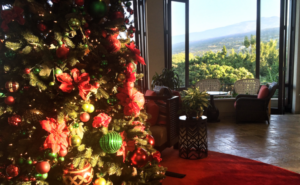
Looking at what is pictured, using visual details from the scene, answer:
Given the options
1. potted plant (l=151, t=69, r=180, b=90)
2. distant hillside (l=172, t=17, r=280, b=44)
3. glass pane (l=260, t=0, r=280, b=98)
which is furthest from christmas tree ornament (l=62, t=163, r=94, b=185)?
glass pane (l=260, t=0, r=280, b=98)

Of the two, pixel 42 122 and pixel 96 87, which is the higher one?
pixel 96 87

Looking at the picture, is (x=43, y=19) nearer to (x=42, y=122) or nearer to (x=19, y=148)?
(x=42, y=122)

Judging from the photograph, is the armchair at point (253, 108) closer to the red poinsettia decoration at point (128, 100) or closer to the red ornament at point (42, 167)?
the red poinsettia decoration at point (128, 100)

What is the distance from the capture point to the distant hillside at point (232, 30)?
645 cm

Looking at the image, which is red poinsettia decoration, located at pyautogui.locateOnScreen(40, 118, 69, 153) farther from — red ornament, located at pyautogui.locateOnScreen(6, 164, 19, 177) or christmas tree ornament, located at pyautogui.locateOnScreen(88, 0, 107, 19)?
christmas tree ornament, located at pyautogui.locateOnScreen(88, 0, 107, 19)

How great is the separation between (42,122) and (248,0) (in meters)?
6.64

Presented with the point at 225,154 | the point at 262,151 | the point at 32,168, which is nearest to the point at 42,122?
the point at 32,168

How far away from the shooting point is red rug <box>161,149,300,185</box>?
2.55 metres

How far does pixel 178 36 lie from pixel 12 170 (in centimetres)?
544

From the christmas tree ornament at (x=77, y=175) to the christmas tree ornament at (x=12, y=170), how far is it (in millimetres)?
286

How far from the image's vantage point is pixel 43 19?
1.47 metres

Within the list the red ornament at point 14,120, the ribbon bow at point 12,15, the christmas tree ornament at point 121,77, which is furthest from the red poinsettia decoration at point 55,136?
the ribbon bow at point 12,15

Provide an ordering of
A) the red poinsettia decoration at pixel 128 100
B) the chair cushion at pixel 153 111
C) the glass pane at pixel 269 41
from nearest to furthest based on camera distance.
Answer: the red poinsettia decoration at pixel 128 100 < the chair cushion at pixel 153 111 < the glass pane at pixel 269 41

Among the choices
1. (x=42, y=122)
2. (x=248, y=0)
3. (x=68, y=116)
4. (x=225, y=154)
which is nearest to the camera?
(x=42, y=122)
